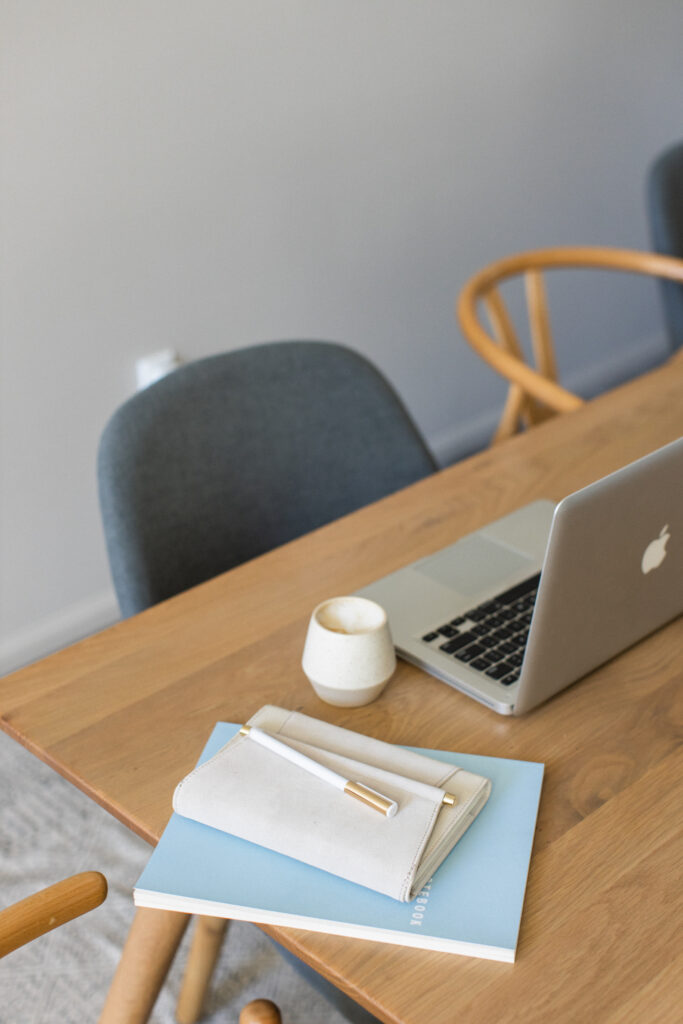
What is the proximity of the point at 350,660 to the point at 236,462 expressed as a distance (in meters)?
0.47

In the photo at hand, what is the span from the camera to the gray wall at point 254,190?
70.5 inches

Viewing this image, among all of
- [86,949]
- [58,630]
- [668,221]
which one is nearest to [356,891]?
[86,949]

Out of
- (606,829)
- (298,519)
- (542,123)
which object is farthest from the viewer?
(542,123)

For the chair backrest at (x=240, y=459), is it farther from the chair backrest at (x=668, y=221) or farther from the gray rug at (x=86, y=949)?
the chair backrest at (x=668, y=221)

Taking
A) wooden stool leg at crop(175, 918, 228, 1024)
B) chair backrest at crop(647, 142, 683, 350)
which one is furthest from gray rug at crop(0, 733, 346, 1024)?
chair backrest at crop(647, 142, 683, 350)

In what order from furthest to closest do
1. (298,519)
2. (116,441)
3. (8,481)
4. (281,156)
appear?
(281,156), (8,481), (298,519), (116,441)

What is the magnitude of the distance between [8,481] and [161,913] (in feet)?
3.77

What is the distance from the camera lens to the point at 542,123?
259 centimetres

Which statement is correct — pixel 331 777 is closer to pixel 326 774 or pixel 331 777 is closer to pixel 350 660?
pixel 326 774

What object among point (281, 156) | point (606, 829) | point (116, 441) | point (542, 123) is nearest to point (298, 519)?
point (116, 441)

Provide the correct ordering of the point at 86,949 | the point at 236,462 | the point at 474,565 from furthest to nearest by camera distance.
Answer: the point at 86,949 → the point at 236,462 → the point at 474,565

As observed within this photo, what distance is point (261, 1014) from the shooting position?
2.23 feet

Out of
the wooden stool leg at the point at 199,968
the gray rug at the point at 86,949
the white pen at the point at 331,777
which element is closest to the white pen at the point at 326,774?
the white pen at the point at 331,777

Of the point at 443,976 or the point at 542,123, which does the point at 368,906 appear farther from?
the point at 542,123
